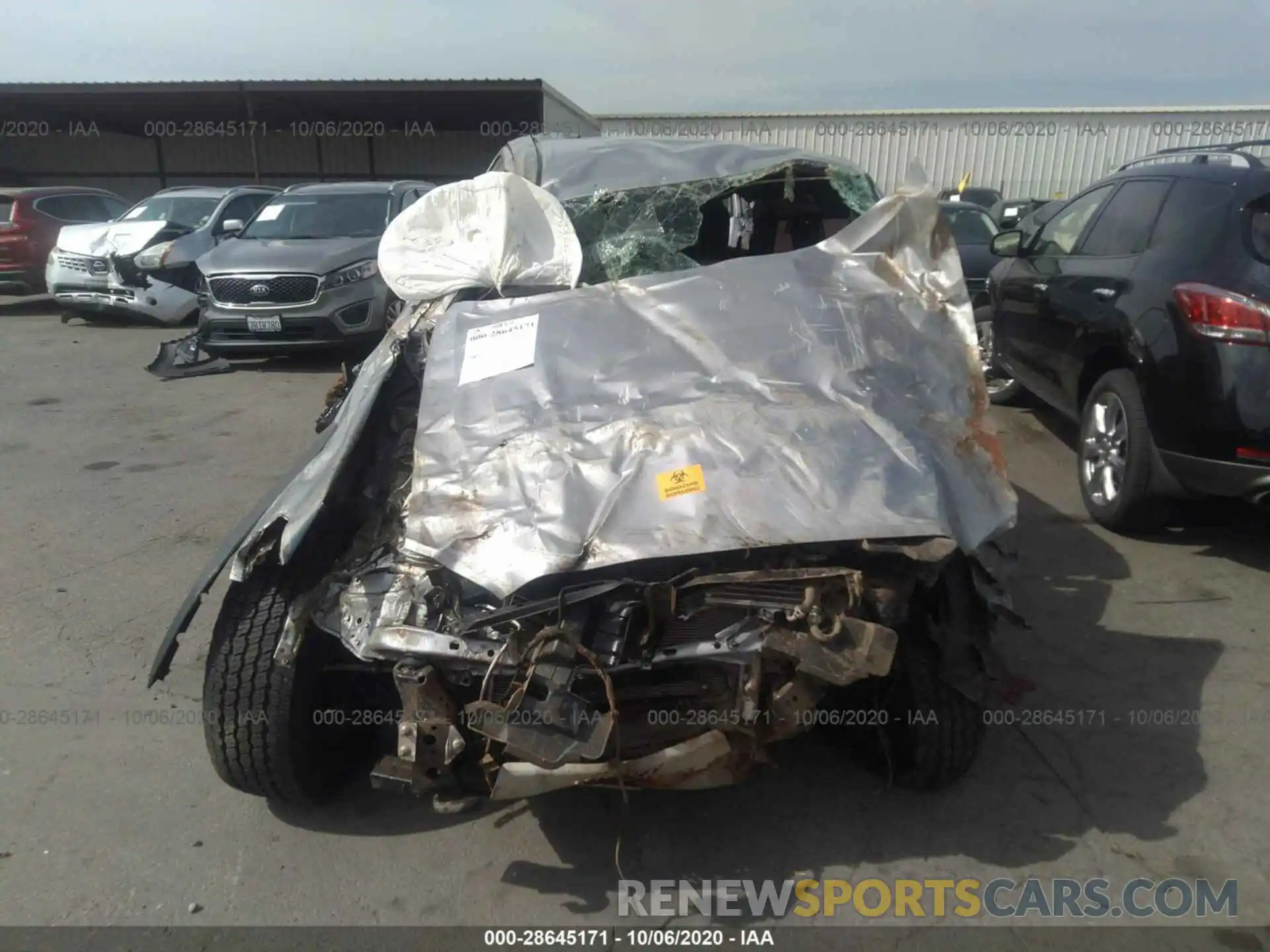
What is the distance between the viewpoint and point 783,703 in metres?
2.36

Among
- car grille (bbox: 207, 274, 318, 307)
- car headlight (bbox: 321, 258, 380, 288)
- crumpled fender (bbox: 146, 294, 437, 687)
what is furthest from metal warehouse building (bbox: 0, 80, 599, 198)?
crumpled fender (bbox: 146, 294, 437, 687)

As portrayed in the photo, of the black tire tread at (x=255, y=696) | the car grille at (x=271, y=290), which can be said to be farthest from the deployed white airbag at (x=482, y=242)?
the car grille at (x=271, y=290)

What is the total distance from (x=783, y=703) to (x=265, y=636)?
4.70 feet

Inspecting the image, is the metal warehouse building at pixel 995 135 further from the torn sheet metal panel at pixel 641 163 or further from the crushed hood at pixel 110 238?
the torn sheet metal panel at pixel 641 163

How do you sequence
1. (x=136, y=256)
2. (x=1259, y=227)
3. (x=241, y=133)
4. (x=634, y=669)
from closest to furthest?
(x=634, y=669), (x=1259, y=227), (x=136, y=256), (x=241, y=133)

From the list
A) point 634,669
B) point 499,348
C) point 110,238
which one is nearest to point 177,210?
point 110,238

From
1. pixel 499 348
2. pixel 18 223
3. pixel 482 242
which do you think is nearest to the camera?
pixel 499 348

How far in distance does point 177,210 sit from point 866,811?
13.2 m

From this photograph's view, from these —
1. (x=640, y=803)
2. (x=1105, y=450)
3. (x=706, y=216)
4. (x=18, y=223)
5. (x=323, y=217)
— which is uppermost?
(x=706, y=216)

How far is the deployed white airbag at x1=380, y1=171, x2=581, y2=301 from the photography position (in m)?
3.52

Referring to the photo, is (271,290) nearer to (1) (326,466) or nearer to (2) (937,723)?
(1) (326,466)

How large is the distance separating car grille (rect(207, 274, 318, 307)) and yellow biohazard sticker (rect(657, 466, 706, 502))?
7.25 metres

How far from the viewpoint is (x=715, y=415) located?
274cm

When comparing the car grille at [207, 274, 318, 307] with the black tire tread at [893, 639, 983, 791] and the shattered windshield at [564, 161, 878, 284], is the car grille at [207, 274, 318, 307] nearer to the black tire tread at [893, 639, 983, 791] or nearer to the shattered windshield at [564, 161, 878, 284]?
the shattered windshield at [564, 161, 878, 284]
